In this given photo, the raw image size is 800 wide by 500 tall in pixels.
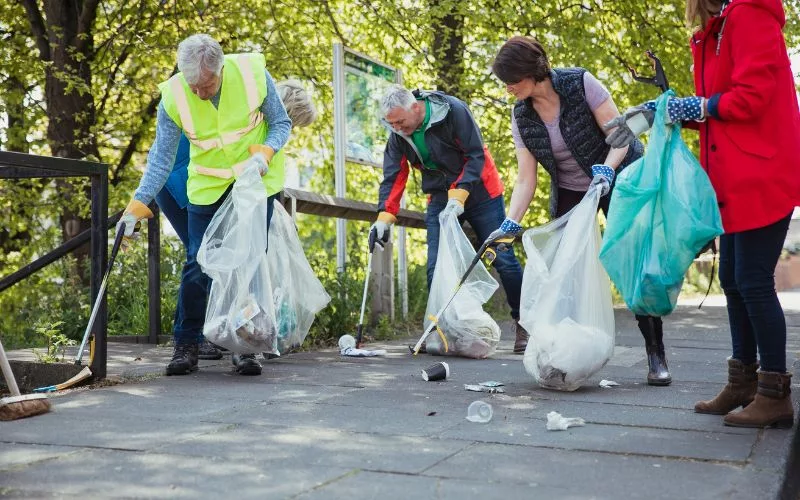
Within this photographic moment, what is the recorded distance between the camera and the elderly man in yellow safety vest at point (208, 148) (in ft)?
16.5

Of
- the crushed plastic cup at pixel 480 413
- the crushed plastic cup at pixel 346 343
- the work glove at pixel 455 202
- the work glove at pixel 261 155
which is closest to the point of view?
the crushed plastic cup at pixel 480 413

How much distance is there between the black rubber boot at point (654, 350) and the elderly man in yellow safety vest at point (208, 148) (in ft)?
6.17

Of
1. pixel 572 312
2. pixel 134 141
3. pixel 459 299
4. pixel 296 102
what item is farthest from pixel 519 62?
pixel 134 141

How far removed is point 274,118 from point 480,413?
7.11ft

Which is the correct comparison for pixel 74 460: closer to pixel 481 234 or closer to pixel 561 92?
pixel 561 92

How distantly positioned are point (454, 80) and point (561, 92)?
20.4 feet

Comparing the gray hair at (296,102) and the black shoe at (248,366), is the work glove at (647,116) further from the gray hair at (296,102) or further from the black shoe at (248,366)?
the gray hair at (296,102)

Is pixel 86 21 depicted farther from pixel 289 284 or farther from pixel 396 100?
pixel 289 284

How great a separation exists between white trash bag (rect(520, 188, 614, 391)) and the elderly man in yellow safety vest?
1.45 metres

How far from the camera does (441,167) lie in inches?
248

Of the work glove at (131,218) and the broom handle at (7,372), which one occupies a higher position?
the work glove at (131,218)

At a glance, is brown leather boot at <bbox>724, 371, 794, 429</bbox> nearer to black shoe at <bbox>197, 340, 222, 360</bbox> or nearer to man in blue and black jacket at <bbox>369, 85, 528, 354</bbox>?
man in blue and black jacket at <bbox>369, 85, 528, 354</bbox>

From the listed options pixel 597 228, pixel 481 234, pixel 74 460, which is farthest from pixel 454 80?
pixel 74 460

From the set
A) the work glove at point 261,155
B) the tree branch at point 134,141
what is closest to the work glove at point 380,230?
the work glove at point 261,155
